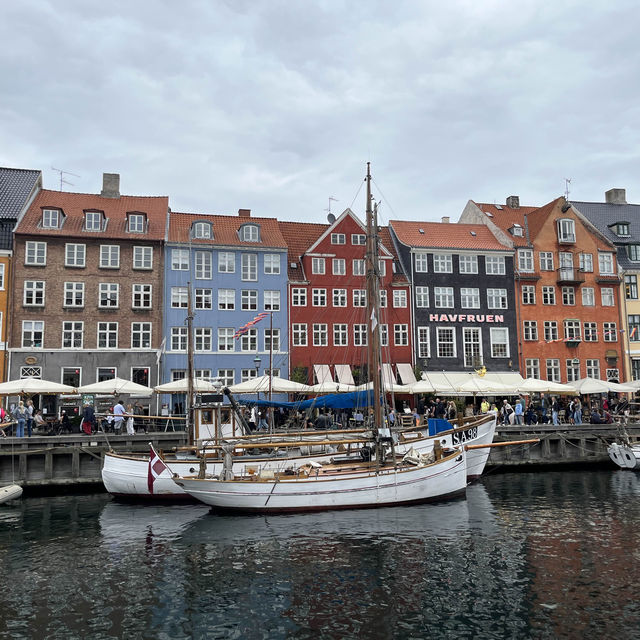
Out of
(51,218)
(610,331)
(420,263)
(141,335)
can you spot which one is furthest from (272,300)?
(610,331)

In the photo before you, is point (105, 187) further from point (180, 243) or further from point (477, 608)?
point (477, 608)

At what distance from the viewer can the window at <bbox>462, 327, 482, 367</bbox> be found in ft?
169

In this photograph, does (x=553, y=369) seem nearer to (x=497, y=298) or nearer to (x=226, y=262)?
(x=497, y=298)

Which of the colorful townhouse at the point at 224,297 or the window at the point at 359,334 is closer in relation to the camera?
the colorful townhouse at the point at 224,297

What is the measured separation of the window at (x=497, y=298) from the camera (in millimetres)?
53125

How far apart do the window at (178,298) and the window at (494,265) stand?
24.7 m

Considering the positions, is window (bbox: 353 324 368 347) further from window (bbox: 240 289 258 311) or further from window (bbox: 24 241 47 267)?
window (bbox: 24 241 47 267)

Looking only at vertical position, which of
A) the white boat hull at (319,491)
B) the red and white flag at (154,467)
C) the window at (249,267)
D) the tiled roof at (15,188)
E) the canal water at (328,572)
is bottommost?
the canal water at (328,572)

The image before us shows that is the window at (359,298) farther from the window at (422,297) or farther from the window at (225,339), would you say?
the window at (225,339)

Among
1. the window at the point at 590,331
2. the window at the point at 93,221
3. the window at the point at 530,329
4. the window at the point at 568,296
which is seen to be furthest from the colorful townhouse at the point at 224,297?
the window at the point at 590,331

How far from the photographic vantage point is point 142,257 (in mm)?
47562

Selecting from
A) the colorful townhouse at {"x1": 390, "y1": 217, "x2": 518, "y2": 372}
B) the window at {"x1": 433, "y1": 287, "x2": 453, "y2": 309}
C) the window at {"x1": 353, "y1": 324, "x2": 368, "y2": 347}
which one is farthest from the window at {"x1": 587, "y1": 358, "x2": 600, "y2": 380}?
the window at {"x1": 353, "y1": 324, "x2": 368, "y2": 347}

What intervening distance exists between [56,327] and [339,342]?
20680 millimetres

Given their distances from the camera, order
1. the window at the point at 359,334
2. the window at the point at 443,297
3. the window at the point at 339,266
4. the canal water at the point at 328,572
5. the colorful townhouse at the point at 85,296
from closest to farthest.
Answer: the canal water at the point at 328,572 < the colorful townhouse at the point at 85,296 < the window at the point at 359,334 < the window at the point at 339,266 < the window at the point at 443,297
